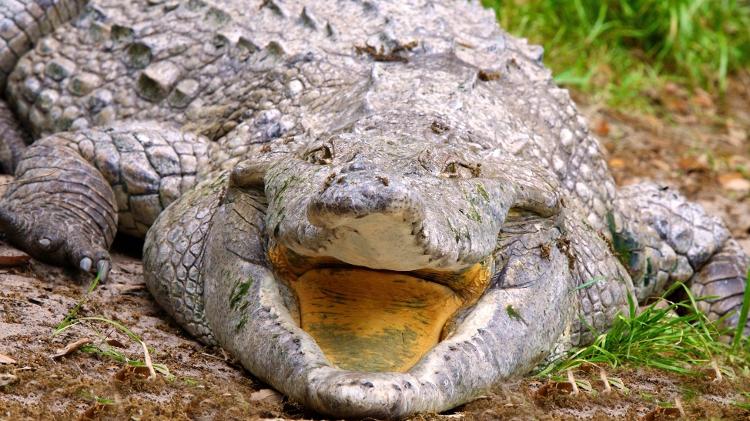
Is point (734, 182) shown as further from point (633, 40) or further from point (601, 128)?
point (633, 40)

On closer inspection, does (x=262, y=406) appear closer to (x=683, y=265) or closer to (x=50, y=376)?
(x=50, y=376)

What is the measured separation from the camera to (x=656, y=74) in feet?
28.5

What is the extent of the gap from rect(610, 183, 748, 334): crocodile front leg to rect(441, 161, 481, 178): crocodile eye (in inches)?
66.9

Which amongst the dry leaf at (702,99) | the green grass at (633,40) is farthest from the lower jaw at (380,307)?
the dry leaf at (702,99)

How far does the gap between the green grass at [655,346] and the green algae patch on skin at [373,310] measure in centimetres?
66

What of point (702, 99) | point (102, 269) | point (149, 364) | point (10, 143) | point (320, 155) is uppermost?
point (320, 155)

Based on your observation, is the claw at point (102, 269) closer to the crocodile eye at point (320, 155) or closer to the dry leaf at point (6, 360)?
the dry leaf at point (6, 360)

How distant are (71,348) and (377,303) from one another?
883mm

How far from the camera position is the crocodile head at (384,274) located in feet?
9.05

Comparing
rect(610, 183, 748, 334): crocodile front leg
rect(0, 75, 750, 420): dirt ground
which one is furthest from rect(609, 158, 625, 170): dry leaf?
rect(0, 75, 750, 420): dirt ground

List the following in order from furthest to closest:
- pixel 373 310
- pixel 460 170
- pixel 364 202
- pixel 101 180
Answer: pixel 101 180
pixel 373 310
pixel 460 170
pixel 364 202

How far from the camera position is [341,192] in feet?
8.53

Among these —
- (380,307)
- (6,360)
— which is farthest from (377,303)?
(6,360)

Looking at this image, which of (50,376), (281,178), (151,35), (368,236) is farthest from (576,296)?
(151,35)
